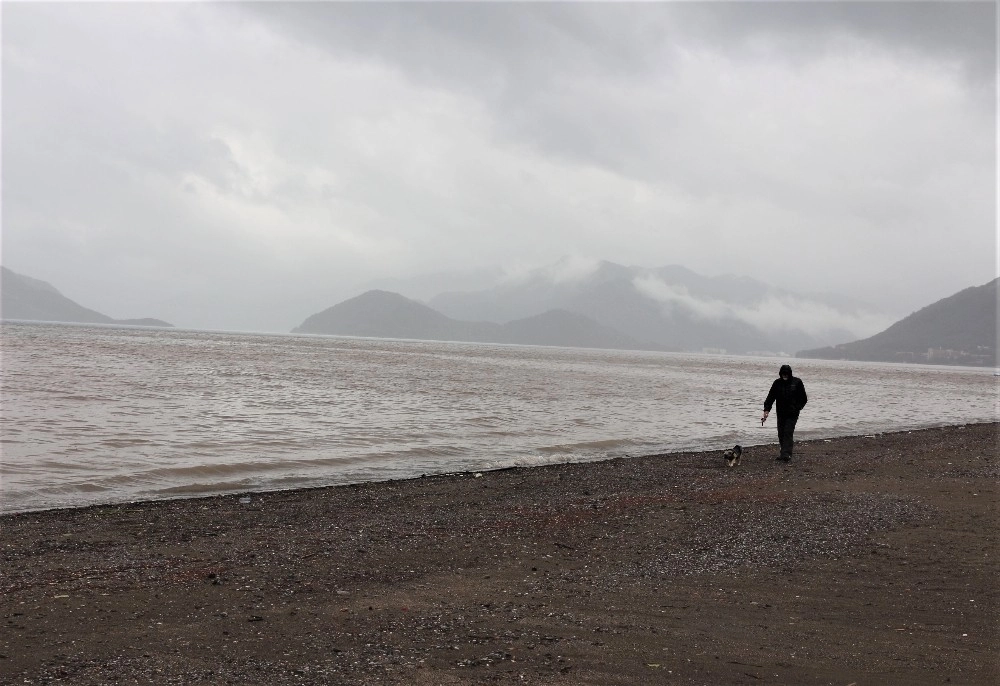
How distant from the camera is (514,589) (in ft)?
24.5

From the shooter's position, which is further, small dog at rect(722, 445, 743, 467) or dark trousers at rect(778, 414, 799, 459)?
dark trousers at rect(778, 414, 799, 459)

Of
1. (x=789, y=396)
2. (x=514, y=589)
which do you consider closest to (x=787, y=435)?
(x=789, y=396)

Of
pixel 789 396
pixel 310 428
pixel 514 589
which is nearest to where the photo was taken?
Answer: pixel 514 589

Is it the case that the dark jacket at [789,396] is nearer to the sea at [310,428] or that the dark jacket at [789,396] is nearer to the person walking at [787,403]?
the person walking at [787,403]

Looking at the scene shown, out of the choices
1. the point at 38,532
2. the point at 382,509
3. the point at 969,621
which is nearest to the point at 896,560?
the point at 969,621

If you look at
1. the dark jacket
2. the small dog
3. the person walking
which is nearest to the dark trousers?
the person walking

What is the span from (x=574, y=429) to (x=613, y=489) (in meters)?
12.1

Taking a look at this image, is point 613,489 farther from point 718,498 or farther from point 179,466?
point 179,466

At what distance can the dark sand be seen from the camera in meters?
5.62

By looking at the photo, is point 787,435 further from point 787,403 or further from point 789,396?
point 789,396

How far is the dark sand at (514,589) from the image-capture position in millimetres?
5621

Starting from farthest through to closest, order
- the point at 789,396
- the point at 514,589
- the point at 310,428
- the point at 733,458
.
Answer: the point at 310,428, the point at 789,396, the point at 733,458, the point at 514,589

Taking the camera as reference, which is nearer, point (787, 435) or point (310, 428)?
point (787, 435)

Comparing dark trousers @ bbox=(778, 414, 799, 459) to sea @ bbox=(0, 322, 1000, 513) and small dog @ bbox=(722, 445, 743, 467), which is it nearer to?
small dog @ bbox=(722, 445, 743, 467)
